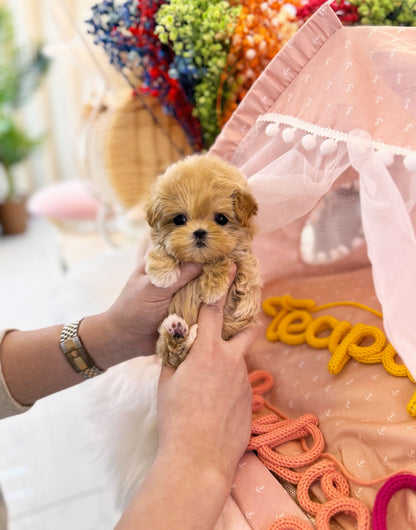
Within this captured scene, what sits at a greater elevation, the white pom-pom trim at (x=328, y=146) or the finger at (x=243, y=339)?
the white pom-pom trim at (x=328, y=146)

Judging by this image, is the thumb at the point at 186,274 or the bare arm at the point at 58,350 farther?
the bare arm at the point at 58,350

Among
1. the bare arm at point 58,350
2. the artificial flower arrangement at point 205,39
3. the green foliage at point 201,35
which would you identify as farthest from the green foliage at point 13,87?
the bare arm at point 58,350

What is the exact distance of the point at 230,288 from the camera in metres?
0.78

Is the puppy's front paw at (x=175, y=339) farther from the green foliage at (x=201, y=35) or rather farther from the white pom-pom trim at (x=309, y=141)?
the green foliage at (x=201, y=35)

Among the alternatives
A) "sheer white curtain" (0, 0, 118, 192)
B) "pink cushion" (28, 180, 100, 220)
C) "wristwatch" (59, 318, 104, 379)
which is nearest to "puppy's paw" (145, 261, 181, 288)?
"wristwatch" (59, 318, 104, 379)

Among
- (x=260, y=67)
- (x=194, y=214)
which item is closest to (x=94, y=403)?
(x=194, y=214)

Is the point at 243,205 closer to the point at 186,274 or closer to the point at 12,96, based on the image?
the point at 186,274

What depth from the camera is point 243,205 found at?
28.4 inches

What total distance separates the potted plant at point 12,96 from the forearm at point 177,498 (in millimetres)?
2658

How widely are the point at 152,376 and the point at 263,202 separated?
0.41 meters

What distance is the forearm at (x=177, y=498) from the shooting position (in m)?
0.59

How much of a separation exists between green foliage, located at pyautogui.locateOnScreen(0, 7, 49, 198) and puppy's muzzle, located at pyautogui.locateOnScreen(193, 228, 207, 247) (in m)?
2.54

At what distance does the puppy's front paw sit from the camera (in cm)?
75

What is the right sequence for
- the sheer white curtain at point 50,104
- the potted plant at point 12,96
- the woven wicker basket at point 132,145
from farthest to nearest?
1. the sheer white curtain at point 50,104
2. the potted plant at point 12,96
3. the woven wicker basket at point 132,145
